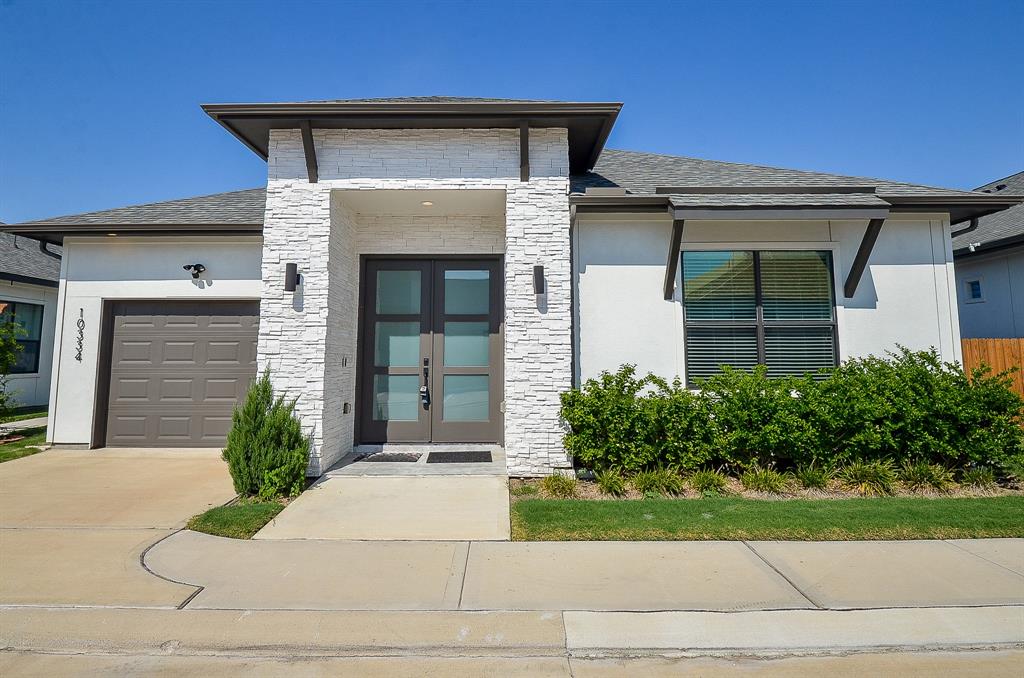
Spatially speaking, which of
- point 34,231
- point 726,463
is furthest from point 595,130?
point 34,231

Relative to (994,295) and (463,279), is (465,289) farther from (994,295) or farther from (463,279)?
(994,295)

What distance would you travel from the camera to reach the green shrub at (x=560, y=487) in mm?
5379

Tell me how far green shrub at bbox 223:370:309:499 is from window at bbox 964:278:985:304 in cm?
1409

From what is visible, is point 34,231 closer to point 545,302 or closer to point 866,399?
point 545,302

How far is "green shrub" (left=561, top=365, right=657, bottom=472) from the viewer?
561 cm

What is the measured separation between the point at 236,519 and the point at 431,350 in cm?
351

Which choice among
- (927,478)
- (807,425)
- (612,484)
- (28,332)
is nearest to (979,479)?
(927,478)

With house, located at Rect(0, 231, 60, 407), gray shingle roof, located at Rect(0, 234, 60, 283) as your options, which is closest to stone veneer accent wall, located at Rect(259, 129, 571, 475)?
gray shingle roof, located at Rect(0, 234, 60, 283)

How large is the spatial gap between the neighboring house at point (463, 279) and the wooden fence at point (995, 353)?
1.28 metres

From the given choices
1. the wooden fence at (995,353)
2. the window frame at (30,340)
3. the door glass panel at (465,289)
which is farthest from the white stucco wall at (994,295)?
the window frame at (30,340)

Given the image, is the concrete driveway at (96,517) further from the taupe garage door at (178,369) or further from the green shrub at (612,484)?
the green shrub at (612,484)

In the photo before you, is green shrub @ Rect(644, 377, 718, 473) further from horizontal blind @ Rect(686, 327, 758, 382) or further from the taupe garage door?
the taupe garage door

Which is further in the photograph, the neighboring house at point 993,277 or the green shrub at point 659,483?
the neighboring house at point 993,277

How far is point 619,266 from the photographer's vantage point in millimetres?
6637
